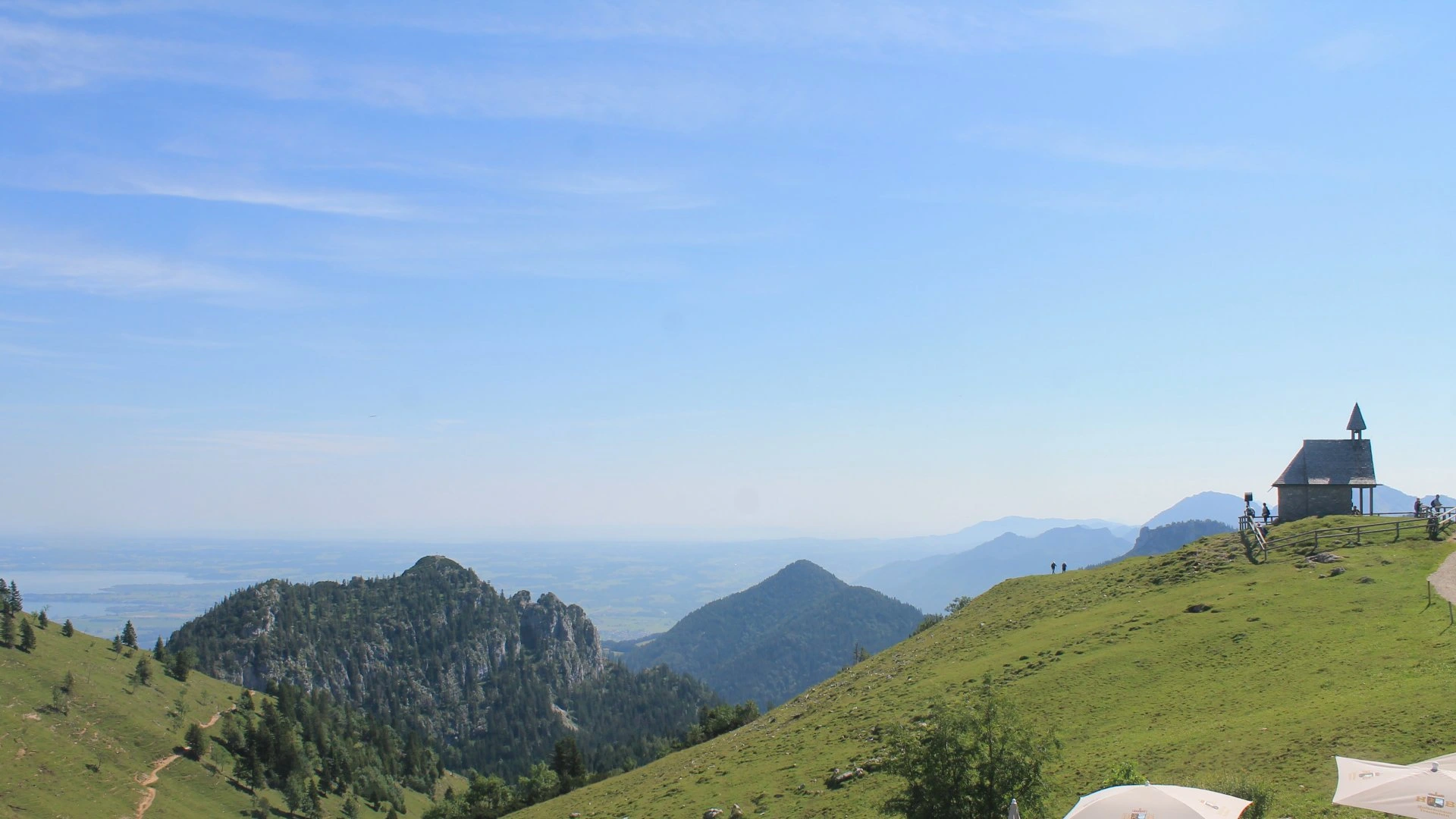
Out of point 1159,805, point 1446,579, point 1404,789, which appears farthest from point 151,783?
point 1446,579

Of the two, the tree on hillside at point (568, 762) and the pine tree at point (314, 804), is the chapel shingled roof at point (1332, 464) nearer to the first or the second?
the tree on hillside at point (568, 762)

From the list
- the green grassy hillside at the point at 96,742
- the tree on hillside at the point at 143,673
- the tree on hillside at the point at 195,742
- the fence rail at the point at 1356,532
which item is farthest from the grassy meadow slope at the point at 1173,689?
the tree on hillside at the point at 143,673

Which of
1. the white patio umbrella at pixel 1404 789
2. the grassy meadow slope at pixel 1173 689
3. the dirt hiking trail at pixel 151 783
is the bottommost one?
the dirt hiking trail at pixel 151 783

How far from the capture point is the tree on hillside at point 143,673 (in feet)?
434

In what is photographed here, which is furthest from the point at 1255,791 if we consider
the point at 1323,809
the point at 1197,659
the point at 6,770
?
the point at 6,770

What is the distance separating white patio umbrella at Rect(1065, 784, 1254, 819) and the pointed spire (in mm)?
67175

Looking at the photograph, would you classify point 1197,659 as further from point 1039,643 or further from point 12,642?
point 12,642

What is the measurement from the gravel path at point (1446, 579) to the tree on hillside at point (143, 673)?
524 feet

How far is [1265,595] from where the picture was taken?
53.6 m

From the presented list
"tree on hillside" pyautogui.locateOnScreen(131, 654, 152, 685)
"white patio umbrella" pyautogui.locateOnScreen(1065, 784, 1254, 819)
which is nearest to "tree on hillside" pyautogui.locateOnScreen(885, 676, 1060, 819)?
"white patio umbrella" pyautogui.locateOnScreen(1065, 784, 1254, 819)

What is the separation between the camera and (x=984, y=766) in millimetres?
27547

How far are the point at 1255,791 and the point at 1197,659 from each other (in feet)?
75.9

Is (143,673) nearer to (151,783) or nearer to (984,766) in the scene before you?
(151,783)

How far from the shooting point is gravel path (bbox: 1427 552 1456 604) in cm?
4609
